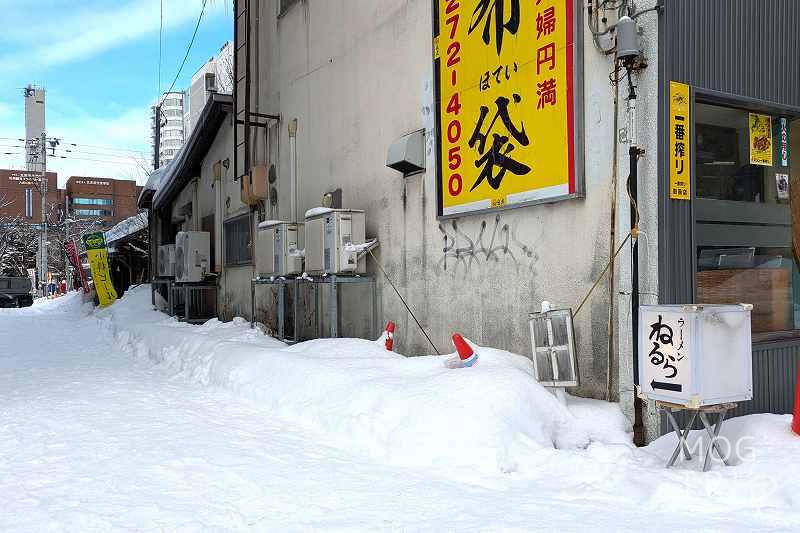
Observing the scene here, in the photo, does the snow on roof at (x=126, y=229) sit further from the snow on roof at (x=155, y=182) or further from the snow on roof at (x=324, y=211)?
the snow on roof at (x=324, y=211)

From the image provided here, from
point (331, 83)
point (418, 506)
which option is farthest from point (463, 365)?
point (331, 83)

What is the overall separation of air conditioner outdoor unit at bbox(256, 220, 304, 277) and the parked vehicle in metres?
27.3

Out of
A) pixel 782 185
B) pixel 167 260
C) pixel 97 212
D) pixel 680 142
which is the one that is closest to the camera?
pixel 680 142

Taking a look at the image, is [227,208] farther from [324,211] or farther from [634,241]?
[634,241]

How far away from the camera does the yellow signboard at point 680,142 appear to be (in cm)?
558

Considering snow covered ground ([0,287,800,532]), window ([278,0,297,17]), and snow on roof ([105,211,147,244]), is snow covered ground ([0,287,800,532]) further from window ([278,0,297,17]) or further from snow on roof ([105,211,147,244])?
snow on roof ([105,211,147,244])

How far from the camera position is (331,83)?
36.7 ft

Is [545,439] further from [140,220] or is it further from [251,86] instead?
[140,220]

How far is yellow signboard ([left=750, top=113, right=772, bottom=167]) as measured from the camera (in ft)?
21.4

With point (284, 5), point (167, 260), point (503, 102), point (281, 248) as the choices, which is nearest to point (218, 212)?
point (167, 260)

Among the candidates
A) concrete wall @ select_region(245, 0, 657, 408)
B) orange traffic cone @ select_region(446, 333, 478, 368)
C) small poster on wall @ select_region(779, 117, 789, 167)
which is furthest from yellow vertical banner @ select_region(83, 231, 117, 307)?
small poster on wall @ select_region(779, 117, 789, 167)

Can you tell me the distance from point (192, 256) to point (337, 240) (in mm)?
8359

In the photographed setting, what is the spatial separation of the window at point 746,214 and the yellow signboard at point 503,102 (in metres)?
1.28

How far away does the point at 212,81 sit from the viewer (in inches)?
835
